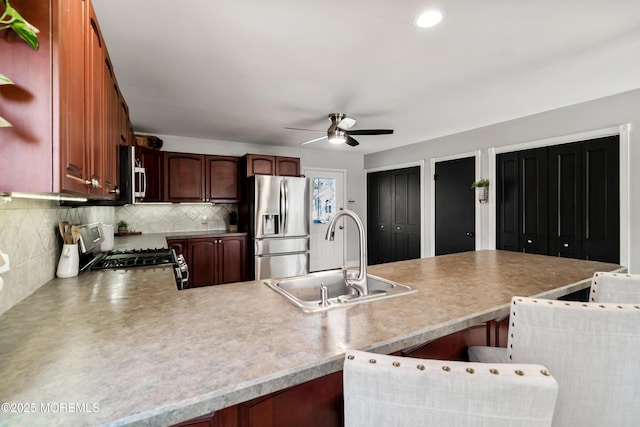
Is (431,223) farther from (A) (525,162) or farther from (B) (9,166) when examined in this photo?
(B) (9,166)

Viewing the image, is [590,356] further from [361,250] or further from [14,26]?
[14,26]

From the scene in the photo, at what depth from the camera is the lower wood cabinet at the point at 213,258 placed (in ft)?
13.4

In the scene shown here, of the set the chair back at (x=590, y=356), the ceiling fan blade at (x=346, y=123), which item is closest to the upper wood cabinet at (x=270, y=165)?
the ceiling fan blade at (x=346, y=123)

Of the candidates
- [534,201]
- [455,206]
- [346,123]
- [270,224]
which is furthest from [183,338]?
[455,206]

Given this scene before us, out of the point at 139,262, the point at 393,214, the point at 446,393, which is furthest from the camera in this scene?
the point at 393,214

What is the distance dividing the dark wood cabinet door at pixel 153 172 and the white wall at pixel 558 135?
3.94 meters

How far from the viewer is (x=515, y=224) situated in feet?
12.1

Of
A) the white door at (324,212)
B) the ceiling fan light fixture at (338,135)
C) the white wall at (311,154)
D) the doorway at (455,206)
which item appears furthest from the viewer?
the white door at (324,212)

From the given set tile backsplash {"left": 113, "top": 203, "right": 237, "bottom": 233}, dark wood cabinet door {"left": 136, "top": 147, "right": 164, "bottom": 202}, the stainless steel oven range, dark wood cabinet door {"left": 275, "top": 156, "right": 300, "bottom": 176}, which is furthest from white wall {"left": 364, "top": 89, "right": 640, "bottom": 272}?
dark wood cabinet door {"left": 136, "top": 147, "right": 164, "bottom": 202}

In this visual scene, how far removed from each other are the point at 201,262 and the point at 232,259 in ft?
1.43

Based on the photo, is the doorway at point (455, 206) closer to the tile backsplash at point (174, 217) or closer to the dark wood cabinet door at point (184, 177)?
the tile backsplash at point (174, 217)

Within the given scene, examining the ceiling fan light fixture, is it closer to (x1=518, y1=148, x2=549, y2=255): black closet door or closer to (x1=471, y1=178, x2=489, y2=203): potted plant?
(x1=471, y1=178, x2=489, y2=203): potted plant

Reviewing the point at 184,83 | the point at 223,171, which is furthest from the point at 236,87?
the point at 223,171

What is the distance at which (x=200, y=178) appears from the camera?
445 centimetres
